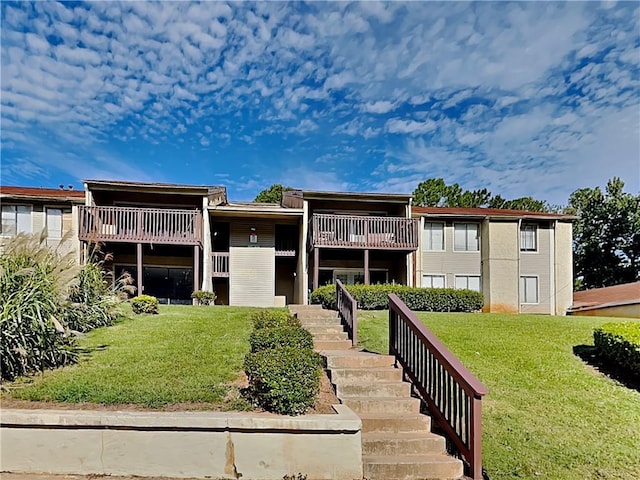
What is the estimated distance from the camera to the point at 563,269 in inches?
931

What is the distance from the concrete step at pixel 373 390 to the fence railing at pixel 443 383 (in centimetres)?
24

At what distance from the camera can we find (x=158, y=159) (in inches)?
907

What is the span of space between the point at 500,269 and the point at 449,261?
258 centimetres

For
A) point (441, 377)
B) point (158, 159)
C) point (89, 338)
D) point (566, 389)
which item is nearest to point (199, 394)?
point (441, 377)

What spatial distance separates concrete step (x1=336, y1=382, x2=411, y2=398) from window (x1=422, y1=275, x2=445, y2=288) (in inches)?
665

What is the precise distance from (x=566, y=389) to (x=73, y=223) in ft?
65.1

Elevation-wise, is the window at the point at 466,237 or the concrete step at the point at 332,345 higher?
the window at the point at 466,237

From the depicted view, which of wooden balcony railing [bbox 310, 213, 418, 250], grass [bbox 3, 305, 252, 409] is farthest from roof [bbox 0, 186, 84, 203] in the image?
grass [bbox 3, 305, 252, 409]

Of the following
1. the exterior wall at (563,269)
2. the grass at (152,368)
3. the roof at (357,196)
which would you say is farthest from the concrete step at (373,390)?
the exterior wall at (563,269)

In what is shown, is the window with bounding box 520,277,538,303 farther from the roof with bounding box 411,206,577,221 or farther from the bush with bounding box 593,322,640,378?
the bush with bounding box 593,322,640,378

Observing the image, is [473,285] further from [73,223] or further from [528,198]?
[528,198]

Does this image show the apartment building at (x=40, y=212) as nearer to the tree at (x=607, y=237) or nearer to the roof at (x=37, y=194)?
the roof at (x=37, y=194)

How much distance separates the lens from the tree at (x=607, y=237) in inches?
1427

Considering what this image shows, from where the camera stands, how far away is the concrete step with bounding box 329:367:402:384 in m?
6.86
